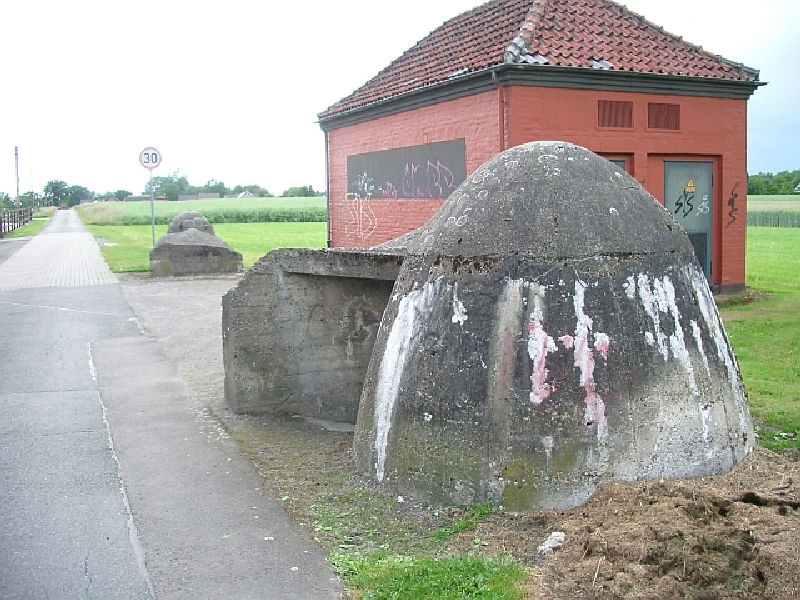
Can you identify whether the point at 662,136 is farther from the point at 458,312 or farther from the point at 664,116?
the point at 458,312

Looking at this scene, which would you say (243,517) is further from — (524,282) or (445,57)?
(445,57)

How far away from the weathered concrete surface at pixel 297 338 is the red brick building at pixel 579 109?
6565 millimetres

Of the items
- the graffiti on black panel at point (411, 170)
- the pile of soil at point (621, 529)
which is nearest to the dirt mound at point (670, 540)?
the pile of soil at point (621, 529)

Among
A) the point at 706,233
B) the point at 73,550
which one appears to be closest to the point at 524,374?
the point at 73,550

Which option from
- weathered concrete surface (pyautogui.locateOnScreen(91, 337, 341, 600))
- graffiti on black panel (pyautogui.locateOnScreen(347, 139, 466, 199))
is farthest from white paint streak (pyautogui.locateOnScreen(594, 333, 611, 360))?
graffiti on black panel (pyautogui.locateOnScreen(347, 139, 466, 199))

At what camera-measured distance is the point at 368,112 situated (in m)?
19.3

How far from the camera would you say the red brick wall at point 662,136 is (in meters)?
14.5

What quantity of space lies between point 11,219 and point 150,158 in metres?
36.4

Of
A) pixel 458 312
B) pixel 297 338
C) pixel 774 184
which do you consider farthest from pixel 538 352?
pixel 774 184

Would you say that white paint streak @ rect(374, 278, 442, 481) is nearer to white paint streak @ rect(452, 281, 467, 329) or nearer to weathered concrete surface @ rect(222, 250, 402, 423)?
white paint streak @ rect(452, 281, 467, 329)

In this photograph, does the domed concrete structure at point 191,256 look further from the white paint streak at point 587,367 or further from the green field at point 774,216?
the green field at point 774,216

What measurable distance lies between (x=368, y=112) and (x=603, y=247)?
14.3m

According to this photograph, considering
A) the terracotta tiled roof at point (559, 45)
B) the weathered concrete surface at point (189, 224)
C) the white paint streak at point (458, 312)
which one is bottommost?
the white paint streak at point (458, 312)

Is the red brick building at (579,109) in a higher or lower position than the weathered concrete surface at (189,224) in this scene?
higher
